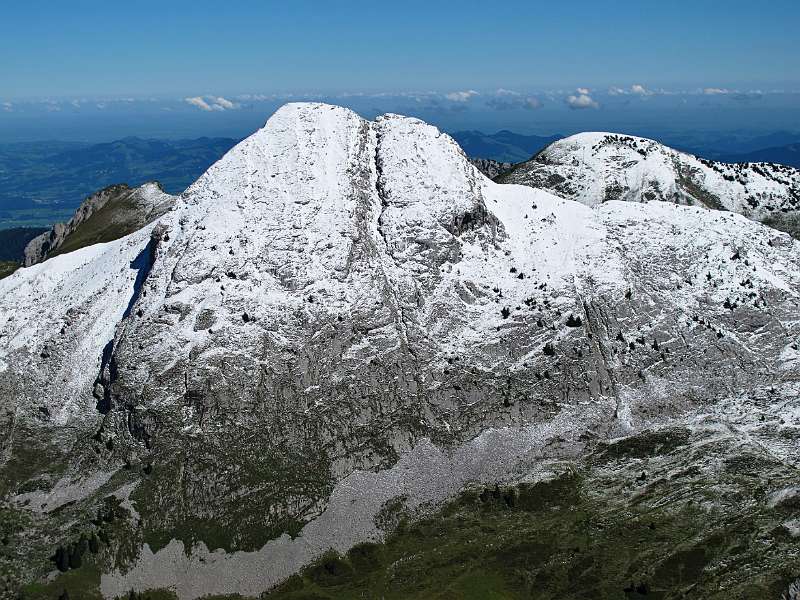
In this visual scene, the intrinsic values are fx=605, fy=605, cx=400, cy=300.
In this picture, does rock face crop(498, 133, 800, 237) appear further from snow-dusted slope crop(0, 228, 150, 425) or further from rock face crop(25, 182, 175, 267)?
snow-dusted slope crop(0, 228, 150, 425)

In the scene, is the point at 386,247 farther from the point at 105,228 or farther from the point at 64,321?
the point at 105,228

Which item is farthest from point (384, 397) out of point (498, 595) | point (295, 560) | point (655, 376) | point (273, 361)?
point (655, 376)

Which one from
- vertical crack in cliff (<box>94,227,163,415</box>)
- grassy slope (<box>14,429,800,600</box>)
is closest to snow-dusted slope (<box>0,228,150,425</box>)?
vertical crack in cliff (<box>94,227,163,415</box>)

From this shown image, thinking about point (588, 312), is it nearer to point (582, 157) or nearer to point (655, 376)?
point (655, 376)

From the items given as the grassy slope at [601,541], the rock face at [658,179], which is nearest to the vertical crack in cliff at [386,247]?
the grassy slope at [601,541]

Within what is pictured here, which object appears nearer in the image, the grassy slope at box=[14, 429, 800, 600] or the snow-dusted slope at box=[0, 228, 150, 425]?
the grassy slope at box=[14, 429, 800, 600]

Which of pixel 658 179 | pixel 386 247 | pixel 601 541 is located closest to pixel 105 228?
pixel 386 247
